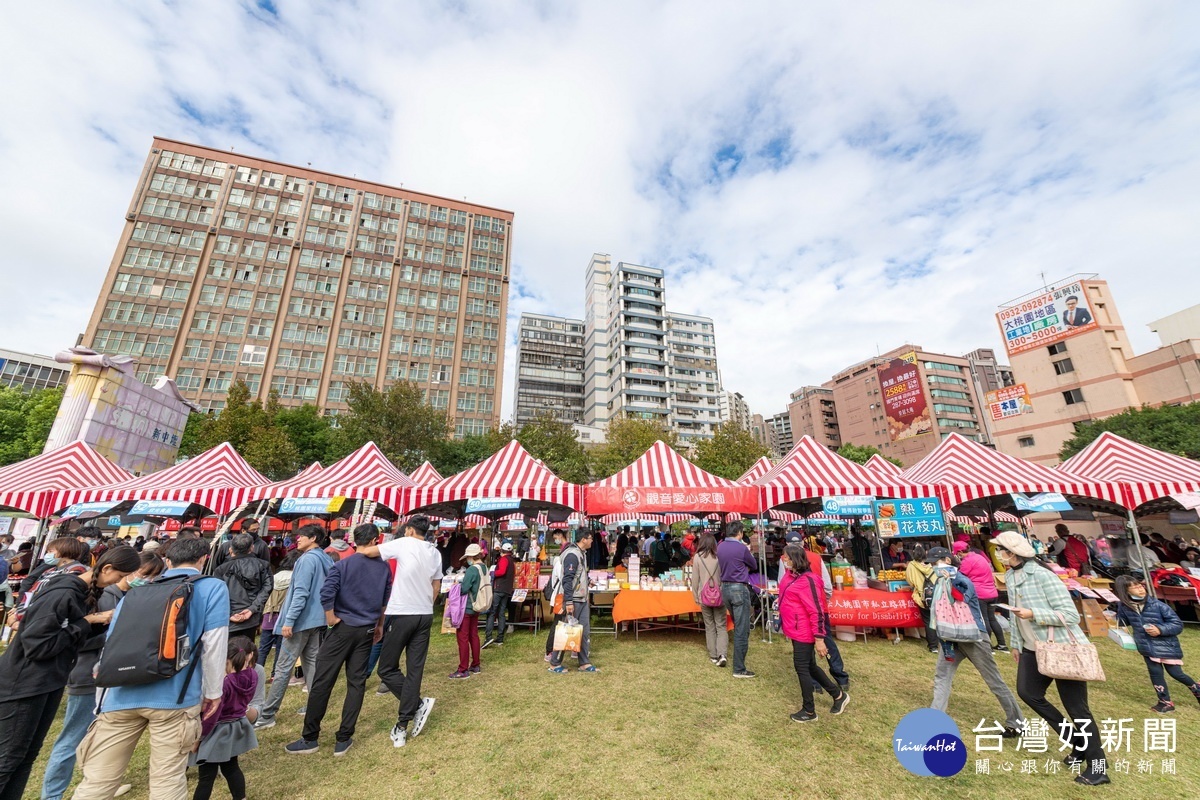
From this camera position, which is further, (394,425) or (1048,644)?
(394,425)

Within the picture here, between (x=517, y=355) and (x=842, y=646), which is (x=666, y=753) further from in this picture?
(x=517, y=355)

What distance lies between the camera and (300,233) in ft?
183

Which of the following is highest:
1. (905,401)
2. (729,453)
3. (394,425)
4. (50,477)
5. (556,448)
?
(905,401)

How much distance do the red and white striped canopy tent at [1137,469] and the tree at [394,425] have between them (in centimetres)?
3100

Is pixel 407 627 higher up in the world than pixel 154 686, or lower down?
lower down

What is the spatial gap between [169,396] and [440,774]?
31.7 metres

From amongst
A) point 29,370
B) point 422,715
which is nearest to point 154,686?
point 422,715

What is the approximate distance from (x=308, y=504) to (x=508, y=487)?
4.97 meters

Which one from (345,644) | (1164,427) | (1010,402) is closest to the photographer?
(345,644)

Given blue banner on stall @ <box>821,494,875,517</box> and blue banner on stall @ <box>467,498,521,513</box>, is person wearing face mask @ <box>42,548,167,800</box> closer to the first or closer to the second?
blue banner on stall @ <box>467,498,521,513</box>

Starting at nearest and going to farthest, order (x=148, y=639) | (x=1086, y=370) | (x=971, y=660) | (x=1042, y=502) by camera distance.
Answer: (x=148, y=639)
(x=971, y=660)
(x=1042, y=502)
(x=1086, y=370)

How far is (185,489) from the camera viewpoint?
11547 mm

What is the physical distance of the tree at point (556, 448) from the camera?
31625 millimetres

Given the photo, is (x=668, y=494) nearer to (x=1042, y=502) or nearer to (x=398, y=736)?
(x=398, y=736)
